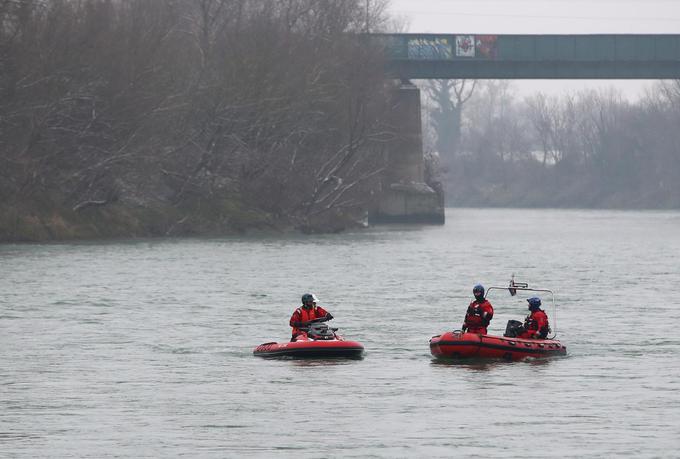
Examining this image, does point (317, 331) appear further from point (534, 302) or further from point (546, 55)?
point (546, 55)

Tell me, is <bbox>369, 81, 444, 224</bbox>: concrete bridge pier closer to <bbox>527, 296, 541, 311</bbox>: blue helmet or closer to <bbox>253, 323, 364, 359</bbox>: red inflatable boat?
<bbox>253, 323, 364, 359</bbox>: red inflatable boat

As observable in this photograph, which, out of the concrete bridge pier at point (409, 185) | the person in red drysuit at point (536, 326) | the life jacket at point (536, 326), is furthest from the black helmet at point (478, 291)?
the concrete bridge pier at point (409, 185)

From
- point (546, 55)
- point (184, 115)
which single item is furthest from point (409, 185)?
point (184, 115)

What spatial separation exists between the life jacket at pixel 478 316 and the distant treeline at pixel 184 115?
3919 centimetres

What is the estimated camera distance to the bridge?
10188cm

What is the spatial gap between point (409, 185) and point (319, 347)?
245ft

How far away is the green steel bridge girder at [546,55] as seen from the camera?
101938 millimetres

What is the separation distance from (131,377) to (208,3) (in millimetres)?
62790

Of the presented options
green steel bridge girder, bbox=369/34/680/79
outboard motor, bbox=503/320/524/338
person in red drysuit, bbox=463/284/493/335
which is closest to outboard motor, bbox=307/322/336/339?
person in red drysuit, bbox=463/284/493/335

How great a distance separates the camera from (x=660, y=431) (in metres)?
22.0

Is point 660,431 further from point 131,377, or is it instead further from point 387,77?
point 387,77

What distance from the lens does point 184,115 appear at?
75.9m

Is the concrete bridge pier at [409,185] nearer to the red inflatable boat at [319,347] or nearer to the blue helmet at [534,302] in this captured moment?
the red inflatable boat at [319,347]

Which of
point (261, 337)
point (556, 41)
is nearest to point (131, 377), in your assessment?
point (261, 337)
